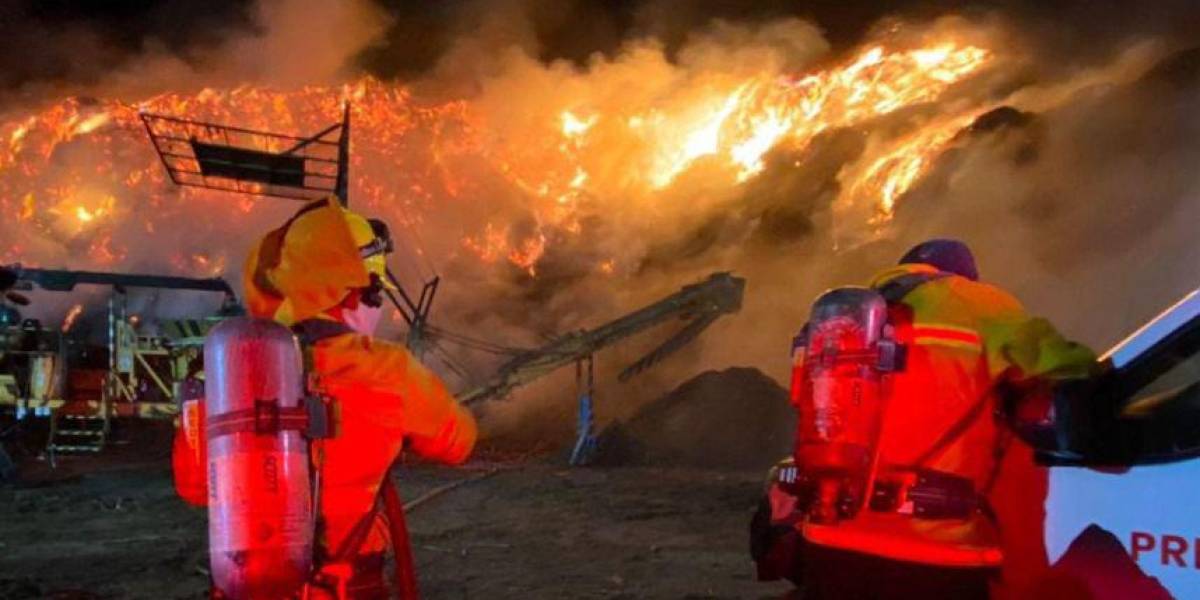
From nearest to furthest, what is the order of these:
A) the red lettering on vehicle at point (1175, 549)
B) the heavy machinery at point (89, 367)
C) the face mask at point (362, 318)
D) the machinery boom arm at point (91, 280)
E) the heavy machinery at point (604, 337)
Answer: the red lettering on vehicle at point (1175, 549)
the face mask at point (362, 318)
the heavy machinery at point (89, 367)
the machinery boom arm at point (91, 280)
the heavy machinery at point (604, 337)

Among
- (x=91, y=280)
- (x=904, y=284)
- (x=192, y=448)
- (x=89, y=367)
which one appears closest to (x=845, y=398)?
(x=904, y=284)

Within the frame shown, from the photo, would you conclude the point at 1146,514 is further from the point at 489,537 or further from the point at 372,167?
the point at 372,167

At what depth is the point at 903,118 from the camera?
17203 mm

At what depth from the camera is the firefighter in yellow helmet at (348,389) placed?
7.84ft

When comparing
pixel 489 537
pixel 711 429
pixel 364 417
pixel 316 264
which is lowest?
pixel 489 537

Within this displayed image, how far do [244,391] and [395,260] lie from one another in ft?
63.4

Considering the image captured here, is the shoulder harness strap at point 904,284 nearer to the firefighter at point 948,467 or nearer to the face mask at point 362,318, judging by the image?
the firefighter at point 948,467

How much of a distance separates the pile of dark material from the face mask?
448 inches

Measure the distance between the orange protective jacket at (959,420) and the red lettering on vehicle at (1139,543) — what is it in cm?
25

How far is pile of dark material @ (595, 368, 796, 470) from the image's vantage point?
1391 cm

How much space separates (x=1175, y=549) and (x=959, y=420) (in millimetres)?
552

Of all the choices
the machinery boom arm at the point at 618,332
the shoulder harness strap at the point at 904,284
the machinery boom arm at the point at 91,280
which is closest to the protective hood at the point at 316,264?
the shoulder harness strap at the point at 904,284

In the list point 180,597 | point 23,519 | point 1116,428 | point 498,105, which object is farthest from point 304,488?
point 498,105

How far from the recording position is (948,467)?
247cm
